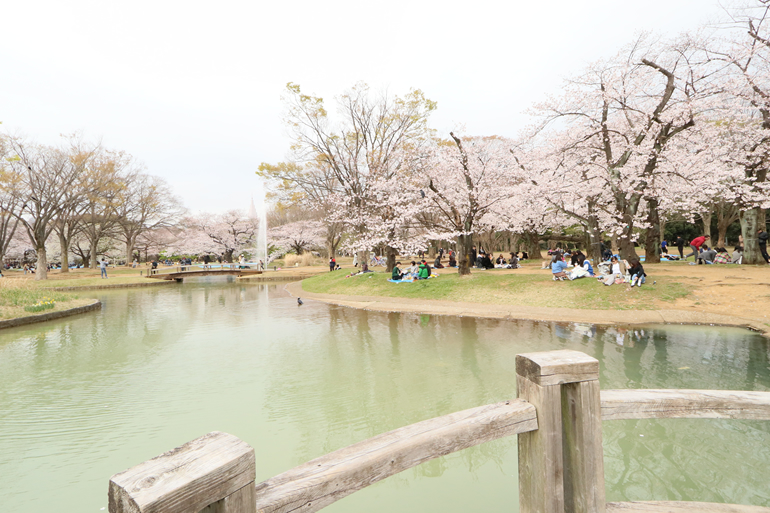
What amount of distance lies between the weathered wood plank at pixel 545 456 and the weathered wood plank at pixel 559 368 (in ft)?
0.14

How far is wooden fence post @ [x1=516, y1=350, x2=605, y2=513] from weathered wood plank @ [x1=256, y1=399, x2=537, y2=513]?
0.10 m

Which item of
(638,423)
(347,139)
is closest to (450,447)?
(638,423)

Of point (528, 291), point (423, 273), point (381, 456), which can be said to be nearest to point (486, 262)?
point (423, 273)

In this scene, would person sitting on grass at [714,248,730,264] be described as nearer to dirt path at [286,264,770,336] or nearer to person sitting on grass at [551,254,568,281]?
dirt path at [286,264,770,336]

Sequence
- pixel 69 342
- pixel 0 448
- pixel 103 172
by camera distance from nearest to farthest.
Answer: pixel 0 448 → pixel 69 342 → pixel 103 172

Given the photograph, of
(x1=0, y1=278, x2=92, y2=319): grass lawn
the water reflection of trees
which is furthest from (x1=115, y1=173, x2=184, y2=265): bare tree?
the water reflection of trees

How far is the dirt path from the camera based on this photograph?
10.7 meters

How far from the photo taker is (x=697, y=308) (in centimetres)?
1145

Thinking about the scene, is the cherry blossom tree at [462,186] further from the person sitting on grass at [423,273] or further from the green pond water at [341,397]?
the green pond water at [341,397]

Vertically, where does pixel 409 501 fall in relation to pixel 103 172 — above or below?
below

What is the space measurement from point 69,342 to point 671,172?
2329 centimetres

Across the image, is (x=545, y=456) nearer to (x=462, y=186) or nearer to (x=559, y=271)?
(x=559, y=271)

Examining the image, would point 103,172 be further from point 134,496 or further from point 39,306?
point 134,496

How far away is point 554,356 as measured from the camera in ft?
6.40
